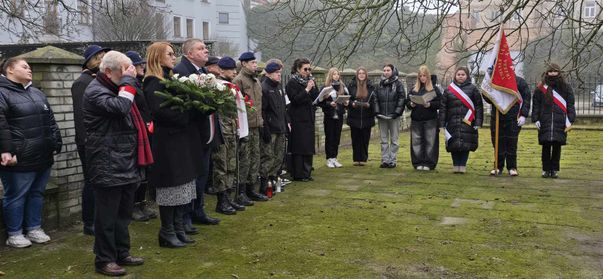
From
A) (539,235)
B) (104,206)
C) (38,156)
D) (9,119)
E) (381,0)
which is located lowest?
(539,235)

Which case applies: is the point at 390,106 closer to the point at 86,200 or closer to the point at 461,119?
the point at 461,119

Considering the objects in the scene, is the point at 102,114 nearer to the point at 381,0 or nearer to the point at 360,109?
the point at 381,0

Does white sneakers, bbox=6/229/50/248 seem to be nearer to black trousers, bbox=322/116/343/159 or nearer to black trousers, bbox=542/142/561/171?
black trousers, bbox=322/116/343/159

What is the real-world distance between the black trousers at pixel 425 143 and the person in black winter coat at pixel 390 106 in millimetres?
403

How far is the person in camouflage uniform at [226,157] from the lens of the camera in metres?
6.57

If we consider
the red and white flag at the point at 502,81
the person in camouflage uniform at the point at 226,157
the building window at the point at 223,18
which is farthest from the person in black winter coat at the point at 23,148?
the building window at the point at 223,18

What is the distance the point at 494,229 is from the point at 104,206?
12.9 feet

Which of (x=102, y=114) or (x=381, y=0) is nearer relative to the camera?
(x=102, y=114)

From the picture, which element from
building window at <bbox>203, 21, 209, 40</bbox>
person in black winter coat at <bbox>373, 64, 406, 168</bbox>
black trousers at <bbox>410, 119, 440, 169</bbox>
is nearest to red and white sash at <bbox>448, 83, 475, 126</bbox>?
black trousers at <bbox>410, 119, 440, 169</bbox>

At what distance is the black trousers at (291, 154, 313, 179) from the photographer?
8.97 meters

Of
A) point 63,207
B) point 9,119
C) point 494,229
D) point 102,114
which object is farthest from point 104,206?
point 494,229

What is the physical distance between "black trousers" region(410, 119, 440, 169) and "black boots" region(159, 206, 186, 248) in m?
5.64

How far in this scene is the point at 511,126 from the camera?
916 centimetres

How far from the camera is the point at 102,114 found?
4.47 meters
